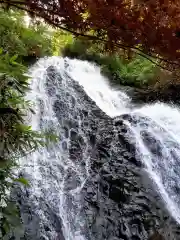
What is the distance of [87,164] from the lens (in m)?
6.75

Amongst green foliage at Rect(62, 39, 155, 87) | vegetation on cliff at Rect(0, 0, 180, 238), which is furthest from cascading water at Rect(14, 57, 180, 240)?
green foliage at Rect(62, 39, 155, 87)

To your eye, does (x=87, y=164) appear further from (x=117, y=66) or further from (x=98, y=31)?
(x=117, y=66)

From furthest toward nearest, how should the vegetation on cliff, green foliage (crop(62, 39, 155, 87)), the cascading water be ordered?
green foliage (crop(62, 39, 155, 87)) < the cascading water < the vegetation on cliff

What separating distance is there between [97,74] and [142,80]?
1.59 m

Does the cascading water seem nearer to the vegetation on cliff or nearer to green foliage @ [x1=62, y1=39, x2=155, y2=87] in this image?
the vegetation on cliff

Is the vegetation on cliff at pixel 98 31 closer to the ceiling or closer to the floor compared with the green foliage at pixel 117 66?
closer to the floor

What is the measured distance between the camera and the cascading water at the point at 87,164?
5551 millimetres

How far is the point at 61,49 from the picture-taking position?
13867 millimetres

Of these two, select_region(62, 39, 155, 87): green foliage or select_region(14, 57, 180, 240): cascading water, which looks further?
select_region(62, 39, 155, 87): green foliage

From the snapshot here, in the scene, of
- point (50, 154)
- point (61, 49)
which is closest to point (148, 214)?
point (50, 154)

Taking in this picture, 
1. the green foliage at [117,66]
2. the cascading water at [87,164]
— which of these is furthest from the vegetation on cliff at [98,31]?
the green foliage at [117,66]

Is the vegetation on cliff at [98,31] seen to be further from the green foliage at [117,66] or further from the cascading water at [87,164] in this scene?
the green foliage at [117,66]

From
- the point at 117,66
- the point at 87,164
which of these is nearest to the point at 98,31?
the point at 87,164

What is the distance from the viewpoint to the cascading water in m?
5.55
